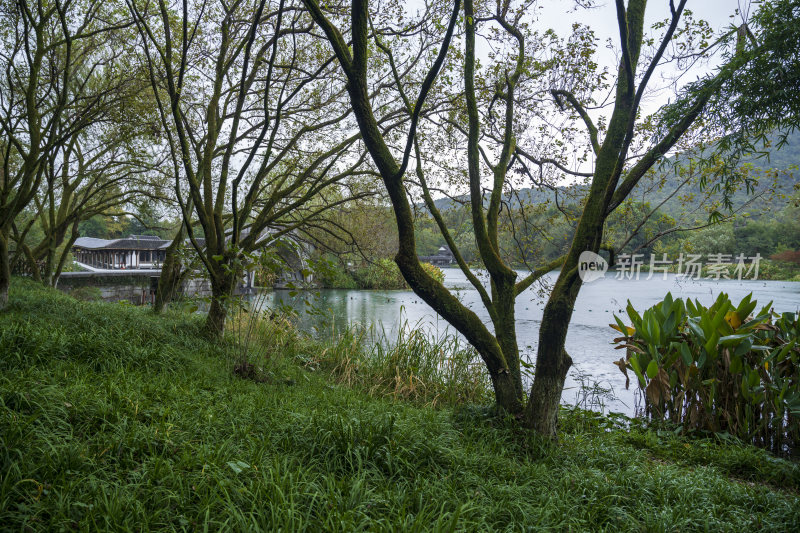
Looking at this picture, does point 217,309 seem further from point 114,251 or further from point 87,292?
point 114,251

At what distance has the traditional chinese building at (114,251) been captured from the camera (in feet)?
85.1

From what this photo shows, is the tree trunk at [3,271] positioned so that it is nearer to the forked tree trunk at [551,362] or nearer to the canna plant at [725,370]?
the forked tree trunk at [551,362]

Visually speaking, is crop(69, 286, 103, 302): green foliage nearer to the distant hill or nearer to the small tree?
the distant hill

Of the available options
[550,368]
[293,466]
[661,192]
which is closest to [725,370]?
[661,192]

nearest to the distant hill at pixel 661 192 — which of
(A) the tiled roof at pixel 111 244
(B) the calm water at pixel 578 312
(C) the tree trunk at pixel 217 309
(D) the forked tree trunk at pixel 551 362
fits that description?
(B) the calm water at pixel 578 312

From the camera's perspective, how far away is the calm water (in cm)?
615

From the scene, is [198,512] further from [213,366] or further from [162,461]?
[213,366]

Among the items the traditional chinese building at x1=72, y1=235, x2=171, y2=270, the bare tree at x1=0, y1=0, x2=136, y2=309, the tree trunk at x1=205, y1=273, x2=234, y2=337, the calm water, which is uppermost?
the bare tree at x1=0, y1=0, x2=136, y2=309

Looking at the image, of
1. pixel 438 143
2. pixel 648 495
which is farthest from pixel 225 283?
pixel 648 495

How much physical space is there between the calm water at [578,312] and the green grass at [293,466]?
1205mm

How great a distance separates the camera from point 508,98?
149 inches

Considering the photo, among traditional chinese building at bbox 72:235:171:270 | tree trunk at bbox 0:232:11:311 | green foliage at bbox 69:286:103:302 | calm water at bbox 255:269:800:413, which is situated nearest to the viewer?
tree trunk at bbox 0:232:11:311

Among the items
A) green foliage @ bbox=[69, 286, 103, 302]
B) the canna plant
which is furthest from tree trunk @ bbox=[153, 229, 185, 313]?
the canna plant

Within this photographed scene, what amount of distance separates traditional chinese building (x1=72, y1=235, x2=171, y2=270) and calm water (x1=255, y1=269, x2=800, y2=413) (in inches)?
533
